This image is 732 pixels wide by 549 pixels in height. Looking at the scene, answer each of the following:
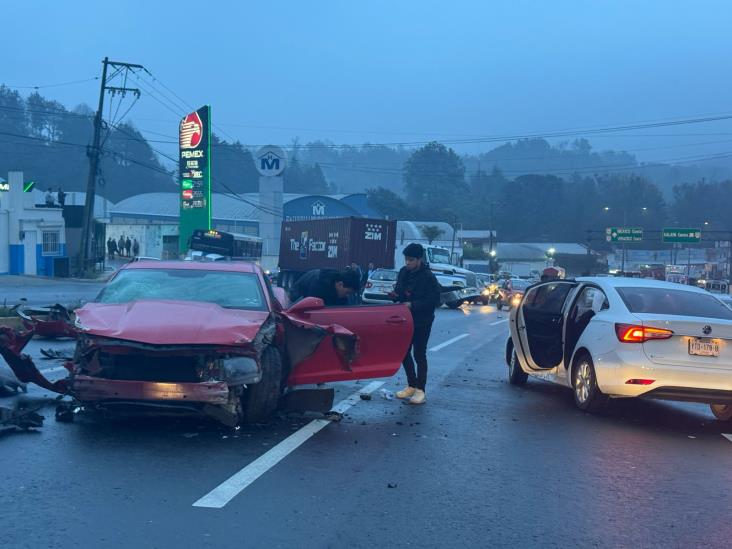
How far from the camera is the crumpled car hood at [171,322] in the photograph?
7.06 meters

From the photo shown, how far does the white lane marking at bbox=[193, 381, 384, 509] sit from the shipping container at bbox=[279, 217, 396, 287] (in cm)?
2948

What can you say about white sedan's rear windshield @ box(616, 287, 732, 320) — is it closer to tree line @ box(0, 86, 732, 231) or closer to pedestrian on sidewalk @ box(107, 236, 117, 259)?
pedestrian on sidewalk @ box(107, 236, 117, 259)

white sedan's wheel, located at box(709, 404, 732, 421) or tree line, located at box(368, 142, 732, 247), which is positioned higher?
tree line, located at box(368, 142, 732, 247)

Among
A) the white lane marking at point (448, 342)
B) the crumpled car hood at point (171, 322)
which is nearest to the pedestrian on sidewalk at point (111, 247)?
the white lane marking at point (448, 342)

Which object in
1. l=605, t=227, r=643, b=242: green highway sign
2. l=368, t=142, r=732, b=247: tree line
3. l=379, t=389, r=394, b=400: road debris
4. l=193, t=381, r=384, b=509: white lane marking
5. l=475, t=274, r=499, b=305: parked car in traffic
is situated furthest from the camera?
l=368, t=142, r=732, b=247: tree line

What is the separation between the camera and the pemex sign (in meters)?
52.0

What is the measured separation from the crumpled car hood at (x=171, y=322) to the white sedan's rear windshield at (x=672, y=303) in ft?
13.5

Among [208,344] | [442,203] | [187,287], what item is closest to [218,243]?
[187,287]

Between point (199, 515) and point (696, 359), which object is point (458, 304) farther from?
point (199, 515)

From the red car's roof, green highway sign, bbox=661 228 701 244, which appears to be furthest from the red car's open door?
green highway sign, bbox=661 228 701 244

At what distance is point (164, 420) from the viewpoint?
314 inches

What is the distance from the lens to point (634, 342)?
8859 millimetres

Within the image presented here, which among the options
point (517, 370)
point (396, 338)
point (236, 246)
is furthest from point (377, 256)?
point (396, 338)

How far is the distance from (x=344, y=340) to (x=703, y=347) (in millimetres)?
3637
